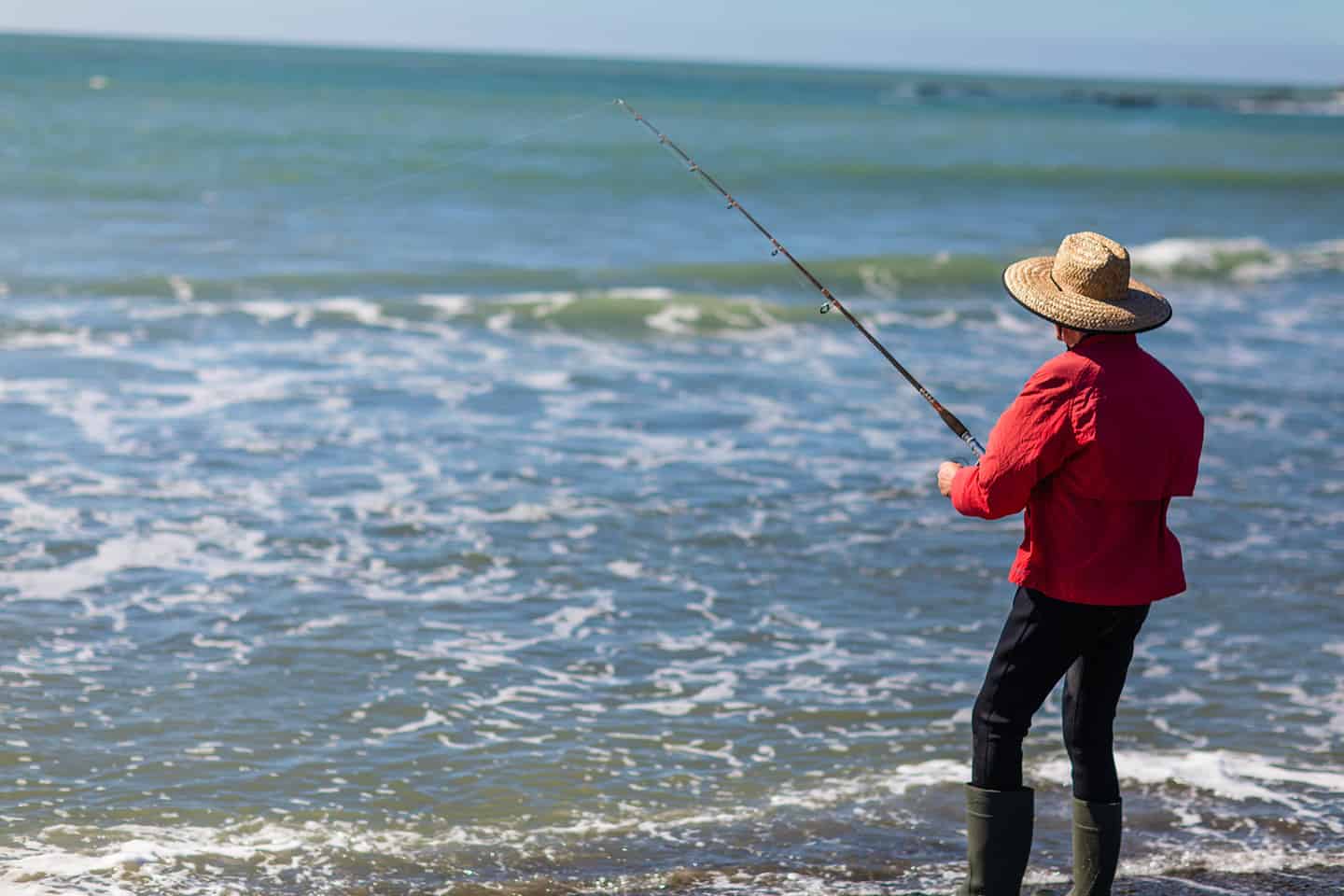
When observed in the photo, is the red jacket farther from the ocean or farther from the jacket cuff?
the ocean

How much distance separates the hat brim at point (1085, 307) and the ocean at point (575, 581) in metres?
1.58

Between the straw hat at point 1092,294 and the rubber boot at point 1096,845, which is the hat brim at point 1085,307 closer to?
the straw hat at point 1092,294

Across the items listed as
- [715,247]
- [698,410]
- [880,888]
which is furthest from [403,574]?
[715,247]

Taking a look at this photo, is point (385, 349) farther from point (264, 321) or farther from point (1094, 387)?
point (1094, 387)

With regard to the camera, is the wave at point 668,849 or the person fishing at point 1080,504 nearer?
the person fishing at point 1080,504

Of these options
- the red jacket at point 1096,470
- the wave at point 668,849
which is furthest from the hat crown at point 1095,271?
the wave at point 668,849

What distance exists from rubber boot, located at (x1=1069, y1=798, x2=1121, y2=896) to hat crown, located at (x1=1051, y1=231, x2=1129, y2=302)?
1.11 meters

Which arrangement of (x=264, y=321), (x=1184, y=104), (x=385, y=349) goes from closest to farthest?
(x=385, y=349)
(x=264, y=321)
(x=1184, y=104)

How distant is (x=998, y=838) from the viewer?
3.41 meters

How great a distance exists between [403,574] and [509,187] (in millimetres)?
17887

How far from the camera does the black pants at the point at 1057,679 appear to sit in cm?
321

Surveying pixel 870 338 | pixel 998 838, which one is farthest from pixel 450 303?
pixel 998 838

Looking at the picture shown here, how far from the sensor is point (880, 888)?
3.95 meters

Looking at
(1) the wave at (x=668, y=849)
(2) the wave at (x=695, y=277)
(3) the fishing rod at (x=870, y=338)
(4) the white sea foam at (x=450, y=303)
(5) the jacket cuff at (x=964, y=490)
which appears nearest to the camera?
(5) the jacket cuff at (x=964, y=490)
